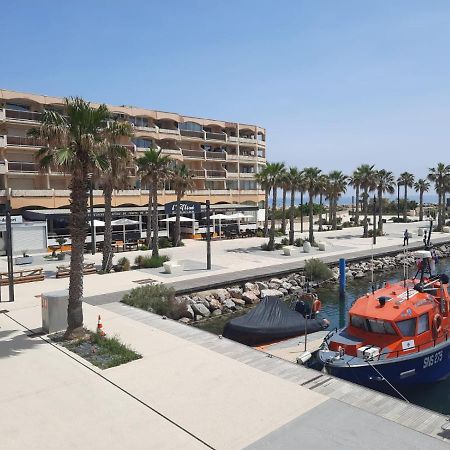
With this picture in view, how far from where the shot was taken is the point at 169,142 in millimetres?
55656

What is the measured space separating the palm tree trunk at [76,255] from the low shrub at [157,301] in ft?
16.6

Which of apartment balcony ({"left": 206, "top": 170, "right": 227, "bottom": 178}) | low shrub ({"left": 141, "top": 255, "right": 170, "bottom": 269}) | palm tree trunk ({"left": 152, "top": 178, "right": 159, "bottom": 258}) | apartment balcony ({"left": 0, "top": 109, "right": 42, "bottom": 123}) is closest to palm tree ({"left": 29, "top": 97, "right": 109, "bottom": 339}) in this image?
low shrub ({"left": 141, "top": 255, "right": 170, "bottom": 269})

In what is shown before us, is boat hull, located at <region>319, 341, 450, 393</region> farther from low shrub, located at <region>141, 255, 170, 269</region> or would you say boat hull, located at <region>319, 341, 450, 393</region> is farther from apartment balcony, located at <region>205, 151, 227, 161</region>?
apartment balcony, located at <region>205, 151, 227, 161</region>

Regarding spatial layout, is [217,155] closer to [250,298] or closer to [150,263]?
[150,263]

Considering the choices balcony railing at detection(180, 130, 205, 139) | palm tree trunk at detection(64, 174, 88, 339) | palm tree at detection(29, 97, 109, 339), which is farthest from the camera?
balcony railing at detection(180, 130, 205, 139)

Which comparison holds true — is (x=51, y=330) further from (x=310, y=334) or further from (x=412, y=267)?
(x=412, y=267)

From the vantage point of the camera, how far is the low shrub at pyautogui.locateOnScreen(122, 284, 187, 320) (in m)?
21.2

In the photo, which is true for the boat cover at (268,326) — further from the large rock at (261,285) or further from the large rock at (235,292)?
the large rock at (261,285)

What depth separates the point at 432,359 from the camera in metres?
15.1

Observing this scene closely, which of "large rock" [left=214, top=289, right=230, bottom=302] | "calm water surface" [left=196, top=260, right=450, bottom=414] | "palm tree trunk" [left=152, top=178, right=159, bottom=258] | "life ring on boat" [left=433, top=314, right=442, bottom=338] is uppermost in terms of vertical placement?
"palm tree trunk" [left=152, top=178, right=159, bottom=258]

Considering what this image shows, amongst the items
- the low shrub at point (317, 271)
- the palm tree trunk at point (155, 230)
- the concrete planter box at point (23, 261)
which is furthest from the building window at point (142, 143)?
the low shrub at point (317, 271)

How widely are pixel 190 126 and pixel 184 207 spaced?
15697 millimetres

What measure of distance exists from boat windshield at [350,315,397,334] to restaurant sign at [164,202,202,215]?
32813 millimetres

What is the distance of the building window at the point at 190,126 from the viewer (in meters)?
58.1
